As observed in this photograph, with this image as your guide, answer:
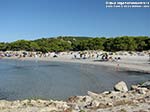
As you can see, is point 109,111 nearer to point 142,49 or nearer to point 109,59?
point 109,59

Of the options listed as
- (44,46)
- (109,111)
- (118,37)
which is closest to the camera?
(109,111)

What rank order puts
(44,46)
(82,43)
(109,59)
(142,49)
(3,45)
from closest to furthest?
(109,59)
(142,49)
(82,43)
(44,46)
(3,45)

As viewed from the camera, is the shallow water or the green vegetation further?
the green vegetation

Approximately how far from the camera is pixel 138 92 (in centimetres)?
2495

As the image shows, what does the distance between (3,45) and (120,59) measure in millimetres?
111186

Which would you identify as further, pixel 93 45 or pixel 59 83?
pixel 93 45

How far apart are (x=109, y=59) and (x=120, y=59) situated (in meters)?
5.01

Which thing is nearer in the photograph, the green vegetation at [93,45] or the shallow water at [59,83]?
the shallow water at [59,83]

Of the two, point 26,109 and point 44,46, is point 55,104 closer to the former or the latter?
point 26,109

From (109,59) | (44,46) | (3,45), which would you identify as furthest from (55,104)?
(3,45)

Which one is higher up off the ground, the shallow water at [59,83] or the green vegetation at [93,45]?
the green vegetation at [93,45]

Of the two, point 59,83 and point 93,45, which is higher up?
point 93,45

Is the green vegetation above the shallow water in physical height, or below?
above

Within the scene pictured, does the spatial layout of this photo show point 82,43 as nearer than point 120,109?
No
